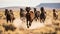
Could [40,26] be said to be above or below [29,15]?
below

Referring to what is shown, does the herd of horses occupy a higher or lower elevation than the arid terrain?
higher

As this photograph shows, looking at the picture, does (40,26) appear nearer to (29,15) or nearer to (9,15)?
(29,15)

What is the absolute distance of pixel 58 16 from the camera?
2871 mm

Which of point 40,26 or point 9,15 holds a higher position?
point 9,15

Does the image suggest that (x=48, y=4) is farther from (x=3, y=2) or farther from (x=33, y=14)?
(x=3, y=2)

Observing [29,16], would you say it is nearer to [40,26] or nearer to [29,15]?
[29,15]

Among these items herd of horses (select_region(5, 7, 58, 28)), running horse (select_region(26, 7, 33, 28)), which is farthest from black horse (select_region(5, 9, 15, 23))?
running horse (select_region(26, 7, 33, 28))

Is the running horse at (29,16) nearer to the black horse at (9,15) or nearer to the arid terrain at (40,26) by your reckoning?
the arid terrain at (40,26)

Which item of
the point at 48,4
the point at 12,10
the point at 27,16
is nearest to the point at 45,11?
the point at 48,4

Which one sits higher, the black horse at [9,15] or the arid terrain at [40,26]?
the black horse at [9,15]

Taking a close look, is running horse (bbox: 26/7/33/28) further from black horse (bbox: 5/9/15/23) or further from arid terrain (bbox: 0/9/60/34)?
black horse (bbox: 5/9/15/23)

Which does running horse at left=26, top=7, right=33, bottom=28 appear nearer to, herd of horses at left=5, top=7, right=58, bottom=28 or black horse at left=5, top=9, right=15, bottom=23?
herd of horses at left=5, top=7, right=58, bottom=28

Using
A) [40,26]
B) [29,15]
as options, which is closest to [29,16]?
[29,15]

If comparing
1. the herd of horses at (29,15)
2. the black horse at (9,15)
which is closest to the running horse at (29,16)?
the herd of horses at (29,15)
